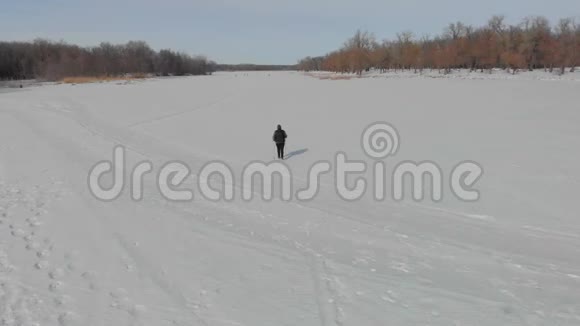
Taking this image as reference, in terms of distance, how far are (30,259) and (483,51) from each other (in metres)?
88.8

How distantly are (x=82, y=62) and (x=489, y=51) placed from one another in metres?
104

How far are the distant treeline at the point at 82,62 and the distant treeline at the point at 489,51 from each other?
6962cm

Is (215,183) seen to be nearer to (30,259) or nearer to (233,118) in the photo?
(30,259)

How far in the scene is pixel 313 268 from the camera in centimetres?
649

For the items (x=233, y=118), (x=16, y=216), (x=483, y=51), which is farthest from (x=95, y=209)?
(x=483, y=51)

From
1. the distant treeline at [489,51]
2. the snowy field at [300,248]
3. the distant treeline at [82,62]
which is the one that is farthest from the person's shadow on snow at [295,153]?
the distant treeline at [82,62]

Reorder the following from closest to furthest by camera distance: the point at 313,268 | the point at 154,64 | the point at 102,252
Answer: the point at 313,268
the point at 102,252
the point at 154,64

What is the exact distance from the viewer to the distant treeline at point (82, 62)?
105250 millimetres

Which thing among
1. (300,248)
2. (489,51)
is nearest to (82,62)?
(489,51)

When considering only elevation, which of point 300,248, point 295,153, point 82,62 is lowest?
point 300,248

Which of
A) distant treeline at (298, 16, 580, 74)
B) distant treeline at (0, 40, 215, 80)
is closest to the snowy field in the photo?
distant treeline at (298, 16, 580, 74)

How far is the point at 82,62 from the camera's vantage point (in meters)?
110

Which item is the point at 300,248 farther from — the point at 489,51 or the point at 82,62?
the point at 82,62

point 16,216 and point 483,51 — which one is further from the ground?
point 483,51
